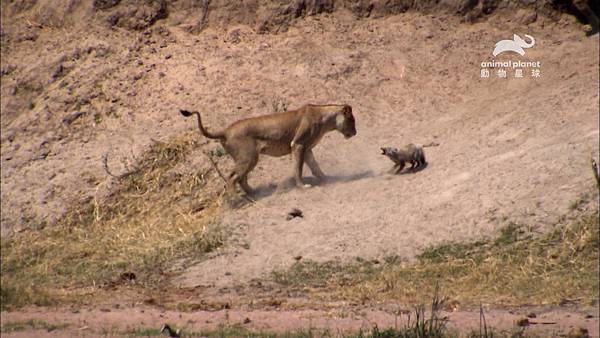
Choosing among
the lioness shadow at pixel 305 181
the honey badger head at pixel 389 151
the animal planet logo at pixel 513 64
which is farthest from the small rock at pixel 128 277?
the animal planet logo at pixel 513 64

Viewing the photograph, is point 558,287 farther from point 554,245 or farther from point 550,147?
point 550,147

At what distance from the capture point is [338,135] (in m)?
16.2

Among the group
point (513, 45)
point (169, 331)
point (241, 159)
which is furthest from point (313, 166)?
point (169, 331)

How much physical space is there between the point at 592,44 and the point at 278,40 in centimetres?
560

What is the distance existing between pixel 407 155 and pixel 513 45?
186 inches

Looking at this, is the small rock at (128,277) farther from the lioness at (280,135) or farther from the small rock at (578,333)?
the small rock at (578,333)

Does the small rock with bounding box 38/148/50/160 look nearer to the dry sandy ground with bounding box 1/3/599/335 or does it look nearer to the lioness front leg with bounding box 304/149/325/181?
the dry sandy ground with bounding box 1/3/599/335

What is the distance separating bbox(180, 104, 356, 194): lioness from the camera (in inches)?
571

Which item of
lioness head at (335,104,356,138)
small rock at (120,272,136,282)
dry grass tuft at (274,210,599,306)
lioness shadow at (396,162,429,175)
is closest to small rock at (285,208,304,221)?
dry grass tuft at (274,210,599,306)

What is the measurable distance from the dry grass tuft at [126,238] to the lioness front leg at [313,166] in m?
1.49

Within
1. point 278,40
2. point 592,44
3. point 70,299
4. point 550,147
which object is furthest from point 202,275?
point 592,44

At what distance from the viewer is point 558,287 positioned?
10.2 m

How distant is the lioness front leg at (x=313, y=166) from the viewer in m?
14.8

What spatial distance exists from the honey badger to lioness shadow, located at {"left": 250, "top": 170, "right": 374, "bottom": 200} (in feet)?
1.95
